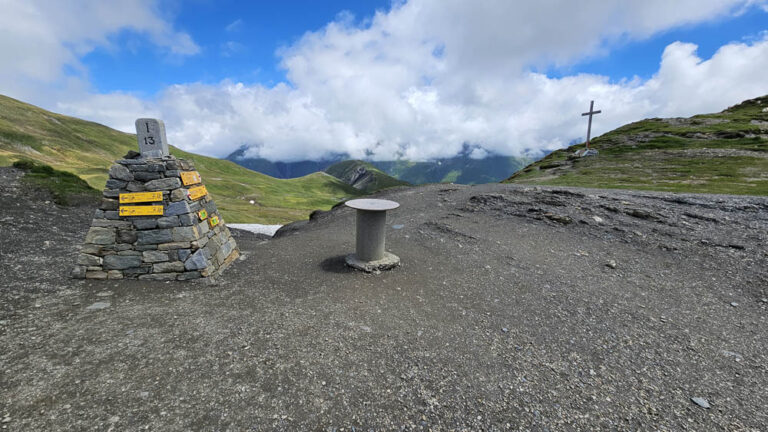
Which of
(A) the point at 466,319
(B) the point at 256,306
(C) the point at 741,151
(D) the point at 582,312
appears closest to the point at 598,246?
(D) the point at 582,312

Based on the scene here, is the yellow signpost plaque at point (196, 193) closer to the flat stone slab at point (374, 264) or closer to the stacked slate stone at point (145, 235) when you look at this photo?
the stacked slate stone at point (145, 235)

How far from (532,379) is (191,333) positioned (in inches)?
299

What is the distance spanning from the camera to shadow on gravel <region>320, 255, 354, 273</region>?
10.8 metres

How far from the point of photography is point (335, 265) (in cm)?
1133

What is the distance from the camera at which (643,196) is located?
17.7 m

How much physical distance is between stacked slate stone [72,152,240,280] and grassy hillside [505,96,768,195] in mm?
29527

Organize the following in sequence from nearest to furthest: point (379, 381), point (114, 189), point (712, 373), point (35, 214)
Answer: point (379, 381)
point (712, 373)
point (114, 189)
point (35, 214)

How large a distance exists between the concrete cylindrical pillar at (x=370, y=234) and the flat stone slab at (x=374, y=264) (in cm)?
23

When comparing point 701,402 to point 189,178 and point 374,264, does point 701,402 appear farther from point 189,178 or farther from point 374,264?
point 189,178

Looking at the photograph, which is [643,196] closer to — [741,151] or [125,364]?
[125,364]

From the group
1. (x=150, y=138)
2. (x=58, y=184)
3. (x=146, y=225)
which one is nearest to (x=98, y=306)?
(x=146, y=225)

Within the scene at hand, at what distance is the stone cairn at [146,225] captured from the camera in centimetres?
913

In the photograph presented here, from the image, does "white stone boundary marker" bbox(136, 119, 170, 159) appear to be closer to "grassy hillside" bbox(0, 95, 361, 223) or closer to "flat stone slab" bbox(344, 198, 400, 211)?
"flat stone slab" bbox(344, 198, 400, 211)

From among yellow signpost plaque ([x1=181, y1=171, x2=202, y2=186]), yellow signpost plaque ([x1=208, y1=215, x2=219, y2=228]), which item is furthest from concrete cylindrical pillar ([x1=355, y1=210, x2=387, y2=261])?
yellow signpost plaque ([x1=181, y1=171, x2=202, y2=186])
